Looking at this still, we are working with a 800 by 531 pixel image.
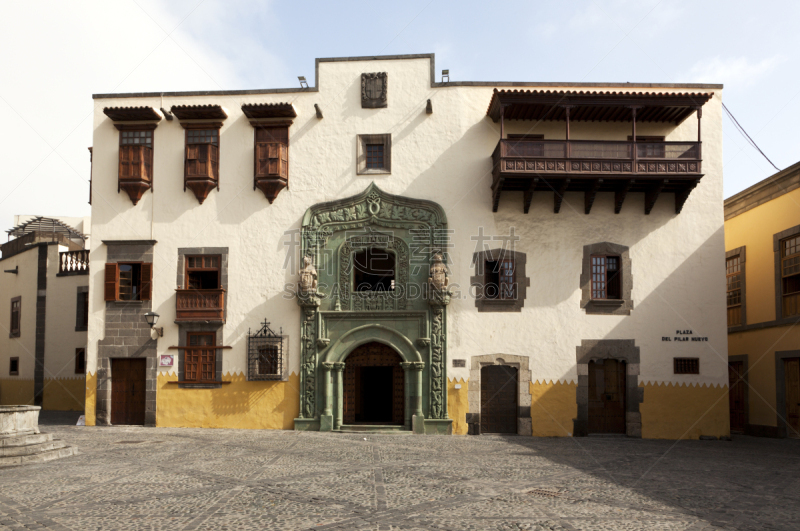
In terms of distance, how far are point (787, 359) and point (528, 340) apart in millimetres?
8395

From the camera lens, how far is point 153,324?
21656 millimetres

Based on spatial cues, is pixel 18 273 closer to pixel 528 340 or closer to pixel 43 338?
pixel 43 338

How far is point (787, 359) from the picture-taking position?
21.1m

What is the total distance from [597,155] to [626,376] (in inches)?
276

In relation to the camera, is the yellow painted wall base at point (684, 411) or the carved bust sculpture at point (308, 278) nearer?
the yellow painted wall base at point (684, 411)

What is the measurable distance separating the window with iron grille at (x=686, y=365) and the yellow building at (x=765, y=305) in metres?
2.96

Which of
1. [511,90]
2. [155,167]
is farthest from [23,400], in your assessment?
[511,90]

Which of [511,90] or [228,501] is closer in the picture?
[228,501]

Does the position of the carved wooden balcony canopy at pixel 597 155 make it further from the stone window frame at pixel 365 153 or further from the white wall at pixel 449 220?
the stone window frame at pixel 365 153

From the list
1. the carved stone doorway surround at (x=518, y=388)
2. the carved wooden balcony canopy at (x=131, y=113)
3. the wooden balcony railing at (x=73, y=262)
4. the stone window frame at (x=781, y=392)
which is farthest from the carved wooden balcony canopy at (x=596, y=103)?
the wooden balcony railing at (x=73, y=262)

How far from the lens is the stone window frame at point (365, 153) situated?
21.9 metres

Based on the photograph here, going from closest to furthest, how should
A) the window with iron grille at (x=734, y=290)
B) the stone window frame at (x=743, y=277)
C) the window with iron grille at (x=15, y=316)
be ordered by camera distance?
the stone window frame at (x=743, y=277), the window with iron grille at (x=734, y=290), the window with iron grille at (x=15, y=316)

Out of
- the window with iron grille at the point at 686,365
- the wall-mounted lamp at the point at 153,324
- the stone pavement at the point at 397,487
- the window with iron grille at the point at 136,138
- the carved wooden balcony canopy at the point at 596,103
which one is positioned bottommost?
the stone pavement at the point at 397,487

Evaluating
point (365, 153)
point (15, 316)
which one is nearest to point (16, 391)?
point (15, 316)
